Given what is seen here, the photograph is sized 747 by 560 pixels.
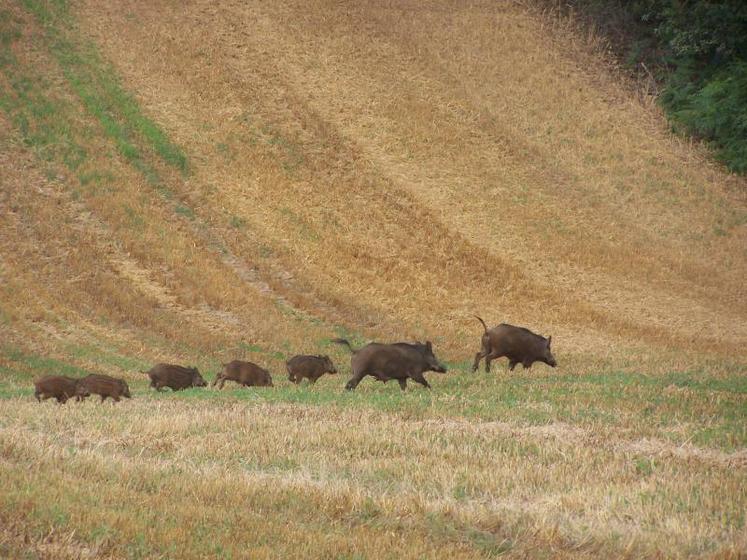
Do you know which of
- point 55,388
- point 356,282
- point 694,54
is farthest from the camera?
point 694,54

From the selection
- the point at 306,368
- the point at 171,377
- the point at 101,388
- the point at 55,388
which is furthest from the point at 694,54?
the point at 55,388

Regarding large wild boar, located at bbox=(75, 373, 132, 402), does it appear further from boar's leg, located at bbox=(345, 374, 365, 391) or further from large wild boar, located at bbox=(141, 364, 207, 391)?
boar's leg, located at bbox=(345, 374, 365, 391)

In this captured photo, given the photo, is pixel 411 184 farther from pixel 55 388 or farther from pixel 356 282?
pixel 55 388

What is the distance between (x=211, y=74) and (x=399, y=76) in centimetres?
1085

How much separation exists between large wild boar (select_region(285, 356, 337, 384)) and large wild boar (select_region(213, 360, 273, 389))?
3.90ft

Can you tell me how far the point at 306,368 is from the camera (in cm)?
2561

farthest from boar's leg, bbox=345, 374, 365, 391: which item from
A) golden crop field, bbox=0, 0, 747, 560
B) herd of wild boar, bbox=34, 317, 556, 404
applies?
golden crop field, bbox=0, 0, 747, 560

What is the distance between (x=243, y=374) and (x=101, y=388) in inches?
169

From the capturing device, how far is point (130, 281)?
37.9 m

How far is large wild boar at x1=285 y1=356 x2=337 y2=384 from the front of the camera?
2556 cm

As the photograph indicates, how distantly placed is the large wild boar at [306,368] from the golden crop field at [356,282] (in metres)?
3.48

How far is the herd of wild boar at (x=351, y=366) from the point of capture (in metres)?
20.6

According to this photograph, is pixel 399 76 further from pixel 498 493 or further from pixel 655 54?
pixel 498 493

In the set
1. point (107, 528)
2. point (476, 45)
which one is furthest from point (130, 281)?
point (476, 45)
